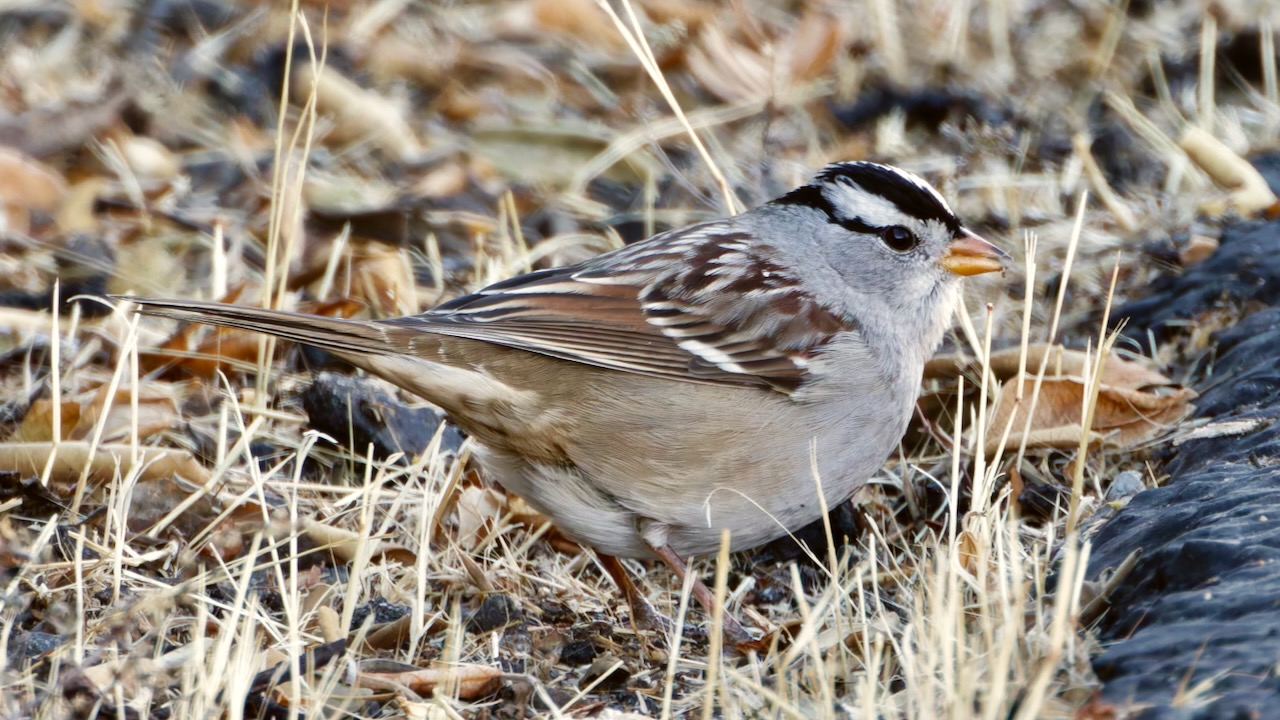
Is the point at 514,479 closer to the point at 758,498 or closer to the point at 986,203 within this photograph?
the point at 758,498

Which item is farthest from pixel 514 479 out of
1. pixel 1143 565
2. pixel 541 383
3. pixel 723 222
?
pixel 1143 565

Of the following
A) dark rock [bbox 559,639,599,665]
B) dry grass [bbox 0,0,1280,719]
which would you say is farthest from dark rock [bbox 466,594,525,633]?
dark rock [bbox 559,639,599,665]

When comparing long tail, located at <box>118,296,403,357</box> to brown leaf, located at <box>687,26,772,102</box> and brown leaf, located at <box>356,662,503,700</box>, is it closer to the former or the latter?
brown leaf, located at <box>356,662,503,700</box>

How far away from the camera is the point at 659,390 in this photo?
3146 millimetres

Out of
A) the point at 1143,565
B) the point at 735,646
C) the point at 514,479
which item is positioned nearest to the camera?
the point at 1143,565

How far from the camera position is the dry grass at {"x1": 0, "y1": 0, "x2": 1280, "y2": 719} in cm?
246

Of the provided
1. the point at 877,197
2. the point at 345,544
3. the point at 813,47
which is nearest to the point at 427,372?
the point at 345,544

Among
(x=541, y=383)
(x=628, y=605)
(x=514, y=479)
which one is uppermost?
(x=541, y=383)

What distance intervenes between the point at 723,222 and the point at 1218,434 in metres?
1.24

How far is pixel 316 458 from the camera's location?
3.59 m

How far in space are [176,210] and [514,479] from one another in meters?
2.20

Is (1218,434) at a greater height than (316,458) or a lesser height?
greater

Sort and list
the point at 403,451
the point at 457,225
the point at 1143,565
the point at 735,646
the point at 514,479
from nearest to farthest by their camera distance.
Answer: the point at 1143,565, the point at 735,646, the point at 514,479, the point at 403,451, the point at 457,225

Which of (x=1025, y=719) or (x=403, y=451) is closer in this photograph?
(x=1025, y=719)
